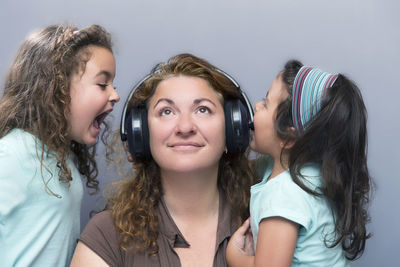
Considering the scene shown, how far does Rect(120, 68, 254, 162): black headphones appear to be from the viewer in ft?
5.88

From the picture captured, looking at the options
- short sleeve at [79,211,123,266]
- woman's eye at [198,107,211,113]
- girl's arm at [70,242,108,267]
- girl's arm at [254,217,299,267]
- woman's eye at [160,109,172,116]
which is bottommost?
girl's arm at [70,242,108,267]

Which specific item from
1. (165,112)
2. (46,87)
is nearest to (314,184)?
(165,112)

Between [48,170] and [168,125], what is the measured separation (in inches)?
17.9

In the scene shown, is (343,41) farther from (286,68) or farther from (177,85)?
(177,85)

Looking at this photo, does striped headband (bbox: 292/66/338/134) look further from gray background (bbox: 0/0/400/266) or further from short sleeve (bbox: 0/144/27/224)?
short sleeve (bbox: 0/144/27/224)

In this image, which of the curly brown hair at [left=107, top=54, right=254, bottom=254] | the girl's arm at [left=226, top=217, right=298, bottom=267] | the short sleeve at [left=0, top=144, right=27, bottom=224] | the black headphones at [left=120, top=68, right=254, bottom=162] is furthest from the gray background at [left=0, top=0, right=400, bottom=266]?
the girl's arm at [left=226, top=217, right=298, bottom=267]

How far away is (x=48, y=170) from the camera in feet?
5.97

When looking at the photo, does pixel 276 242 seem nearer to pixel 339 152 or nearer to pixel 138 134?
pixel 339 152

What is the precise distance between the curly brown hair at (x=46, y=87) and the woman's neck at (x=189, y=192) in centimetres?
37

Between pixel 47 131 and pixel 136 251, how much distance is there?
0.54 metres

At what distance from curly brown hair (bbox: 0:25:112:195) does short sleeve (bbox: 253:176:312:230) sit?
2.40 ft

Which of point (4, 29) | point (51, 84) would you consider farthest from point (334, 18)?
point (4, 29)

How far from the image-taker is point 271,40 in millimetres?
2357

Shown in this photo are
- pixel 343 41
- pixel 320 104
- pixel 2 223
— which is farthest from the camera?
pixel 343 41
